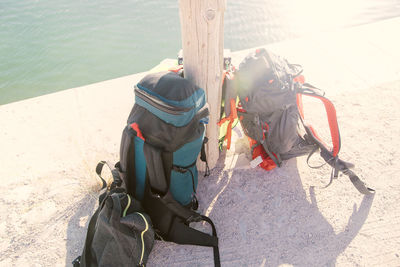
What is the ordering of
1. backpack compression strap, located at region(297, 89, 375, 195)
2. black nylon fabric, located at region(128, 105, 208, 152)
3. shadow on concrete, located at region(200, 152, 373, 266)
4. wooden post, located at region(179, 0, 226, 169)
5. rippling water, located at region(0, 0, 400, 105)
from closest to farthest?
wooden post, located at region(179, 0, 226, 169) < black nylon fabric, located at region(128, 105, 208, 152) < shadow on concrete, located at region(200, 152, 373, 266) < backpack compression strap, located at region(297, 89, 375, 195) < rippling water, located at region(0, 0, 400, 105)

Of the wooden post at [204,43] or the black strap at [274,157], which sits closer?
the wooden post at [204,43]

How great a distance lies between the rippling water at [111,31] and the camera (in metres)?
5.43

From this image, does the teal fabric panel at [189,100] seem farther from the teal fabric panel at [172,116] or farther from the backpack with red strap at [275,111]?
the backpack with red strap at [275,111]

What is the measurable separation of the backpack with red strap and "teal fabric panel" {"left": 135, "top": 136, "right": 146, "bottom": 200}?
2.44ft

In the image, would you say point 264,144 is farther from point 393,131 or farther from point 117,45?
point 117,45

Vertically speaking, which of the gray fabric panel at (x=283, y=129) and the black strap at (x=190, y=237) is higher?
the gray fabric panel at (x=283, y=129)

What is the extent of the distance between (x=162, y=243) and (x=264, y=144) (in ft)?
3.78

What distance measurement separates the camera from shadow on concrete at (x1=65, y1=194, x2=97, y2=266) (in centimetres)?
211

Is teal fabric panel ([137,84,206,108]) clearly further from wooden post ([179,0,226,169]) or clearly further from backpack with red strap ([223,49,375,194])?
backpack with red strap ([223,49,375,194])

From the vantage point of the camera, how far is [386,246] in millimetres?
2113

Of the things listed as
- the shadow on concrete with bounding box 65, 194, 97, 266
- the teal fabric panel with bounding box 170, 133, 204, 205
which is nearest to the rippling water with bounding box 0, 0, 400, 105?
the shadow on concrete with bounding box 65, 194, 97, 266

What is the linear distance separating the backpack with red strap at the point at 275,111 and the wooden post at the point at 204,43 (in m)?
0.16

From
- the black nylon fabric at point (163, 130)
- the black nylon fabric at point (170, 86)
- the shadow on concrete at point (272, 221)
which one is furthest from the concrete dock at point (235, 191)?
the black nylon fabric at point (170, 86)

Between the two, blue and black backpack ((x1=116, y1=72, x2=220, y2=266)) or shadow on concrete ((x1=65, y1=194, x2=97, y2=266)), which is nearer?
blue and black backpack ((x1=116, y1=72, x2=220, y2=266))
